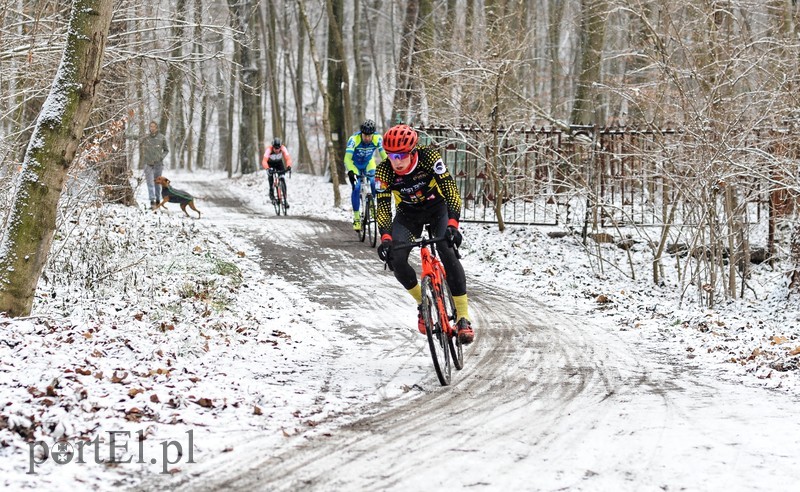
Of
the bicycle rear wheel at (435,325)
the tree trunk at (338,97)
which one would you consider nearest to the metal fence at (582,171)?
the bicycle rear wheel at (435,325)

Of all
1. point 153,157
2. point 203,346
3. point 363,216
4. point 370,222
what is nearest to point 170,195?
point 153,157

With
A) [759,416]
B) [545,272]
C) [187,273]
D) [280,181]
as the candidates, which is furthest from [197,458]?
Answer: [280,181]

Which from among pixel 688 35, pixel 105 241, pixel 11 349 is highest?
pixel 688 35

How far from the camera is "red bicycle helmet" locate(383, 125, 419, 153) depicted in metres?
6.52

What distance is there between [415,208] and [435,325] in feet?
3.99

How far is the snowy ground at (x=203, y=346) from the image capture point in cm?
464

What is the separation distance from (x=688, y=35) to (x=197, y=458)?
11.1 metres

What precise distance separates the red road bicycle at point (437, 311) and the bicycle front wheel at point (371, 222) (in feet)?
22.3

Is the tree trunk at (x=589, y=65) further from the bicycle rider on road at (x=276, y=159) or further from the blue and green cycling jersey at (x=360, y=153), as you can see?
the bicycle rider on road at (x=276, y=159)

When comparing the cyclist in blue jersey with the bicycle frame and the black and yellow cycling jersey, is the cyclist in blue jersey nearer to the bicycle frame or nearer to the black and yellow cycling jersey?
the black and yellow cycling jersey

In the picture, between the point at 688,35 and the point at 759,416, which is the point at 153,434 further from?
the point at 688,35

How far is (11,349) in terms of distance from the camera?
5.97 meters

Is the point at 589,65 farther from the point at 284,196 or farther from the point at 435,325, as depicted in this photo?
the point at 435,325

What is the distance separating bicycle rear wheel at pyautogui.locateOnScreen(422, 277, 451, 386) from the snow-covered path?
0.51 feet
